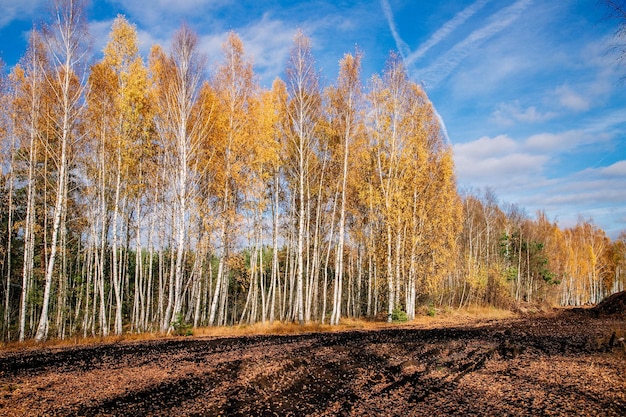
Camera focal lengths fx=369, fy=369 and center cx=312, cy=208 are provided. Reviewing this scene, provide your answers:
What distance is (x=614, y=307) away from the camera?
23.4 meters

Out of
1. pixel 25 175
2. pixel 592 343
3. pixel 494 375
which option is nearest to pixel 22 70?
pixel 25 175

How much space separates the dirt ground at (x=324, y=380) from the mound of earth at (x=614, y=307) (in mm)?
15886

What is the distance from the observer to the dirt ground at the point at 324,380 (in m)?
5.46

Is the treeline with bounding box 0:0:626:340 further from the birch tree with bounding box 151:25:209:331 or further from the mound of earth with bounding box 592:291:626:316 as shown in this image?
the mound of earth with bounding box 592:291:626:316

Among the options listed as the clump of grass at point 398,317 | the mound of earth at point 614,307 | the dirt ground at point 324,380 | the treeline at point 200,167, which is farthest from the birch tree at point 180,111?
the mound of earth at point 614,307

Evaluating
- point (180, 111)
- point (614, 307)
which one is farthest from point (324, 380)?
point (614, 307)

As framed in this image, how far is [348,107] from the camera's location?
65.8 feet

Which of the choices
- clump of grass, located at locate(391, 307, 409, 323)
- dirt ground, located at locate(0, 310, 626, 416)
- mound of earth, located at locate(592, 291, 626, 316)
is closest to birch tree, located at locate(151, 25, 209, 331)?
dirt ground, located at locate(0, 310, 626, 416)

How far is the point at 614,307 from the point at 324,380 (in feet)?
82.6

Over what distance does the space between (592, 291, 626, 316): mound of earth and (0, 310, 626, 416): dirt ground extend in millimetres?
15886

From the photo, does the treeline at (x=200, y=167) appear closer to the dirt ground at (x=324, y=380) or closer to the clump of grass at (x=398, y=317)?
the clump of grass at (x=398, y=317)

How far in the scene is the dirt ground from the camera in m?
5.46

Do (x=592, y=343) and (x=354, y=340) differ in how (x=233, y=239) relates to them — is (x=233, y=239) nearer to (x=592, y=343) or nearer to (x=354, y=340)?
(x=354, y=340)

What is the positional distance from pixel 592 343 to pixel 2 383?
14.0 meters
